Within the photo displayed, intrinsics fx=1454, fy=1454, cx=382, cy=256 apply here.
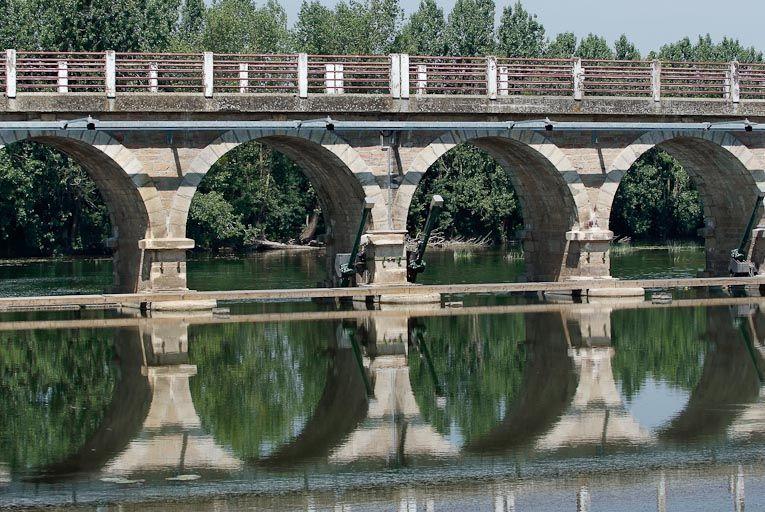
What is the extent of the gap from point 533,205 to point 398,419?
2027 cm

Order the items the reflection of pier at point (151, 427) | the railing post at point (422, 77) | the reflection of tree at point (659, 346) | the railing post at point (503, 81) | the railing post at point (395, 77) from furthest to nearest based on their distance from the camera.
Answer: the railing post at point (503, 81) < the railing post at point (422, 77) < the railing post at point (395, 77) < the reflection of tree at point (659, 346) < the reflection of pier at point (151, 427)

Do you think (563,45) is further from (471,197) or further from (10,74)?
(10,74)

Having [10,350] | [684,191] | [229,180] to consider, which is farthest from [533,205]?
[684,191]

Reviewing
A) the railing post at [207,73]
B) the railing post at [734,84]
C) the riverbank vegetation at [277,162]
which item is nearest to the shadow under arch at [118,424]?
the railing post at [207,73]

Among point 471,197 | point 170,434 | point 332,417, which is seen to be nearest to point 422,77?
point 332,417

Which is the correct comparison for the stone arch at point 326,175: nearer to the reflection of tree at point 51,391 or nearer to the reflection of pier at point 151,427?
the reflection of tree at point 51,391

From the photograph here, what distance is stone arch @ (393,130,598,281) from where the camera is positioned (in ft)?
116

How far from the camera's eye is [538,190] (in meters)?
38.7

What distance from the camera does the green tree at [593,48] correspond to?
82500 mm

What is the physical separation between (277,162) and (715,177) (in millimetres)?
36446

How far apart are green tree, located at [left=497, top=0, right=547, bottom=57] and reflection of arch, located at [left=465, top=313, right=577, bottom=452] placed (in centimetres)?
5263

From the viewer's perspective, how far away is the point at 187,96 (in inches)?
1299

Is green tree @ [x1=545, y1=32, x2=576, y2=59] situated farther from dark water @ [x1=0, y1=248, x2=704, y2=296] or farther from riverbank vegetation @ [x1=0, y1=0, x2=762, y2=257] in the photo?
dark water @ [x1=0, y1=248, x2=704, y2=296]

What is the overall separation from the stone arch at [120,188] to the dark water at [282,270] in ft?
20.6
